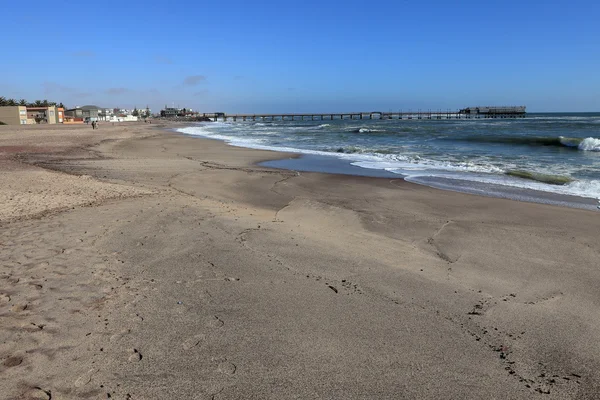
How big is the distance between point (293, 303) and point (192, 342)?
1.00 m

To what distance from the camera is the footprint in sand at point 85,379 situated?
249 cm

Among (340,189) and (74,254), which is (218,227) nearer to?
(74,254)

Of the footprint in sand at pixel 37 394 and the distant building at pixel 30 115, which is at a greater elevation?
the distant building at pixel 30 115

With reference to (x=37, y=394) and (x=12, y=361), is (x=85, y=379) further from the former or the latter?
(x=12, y=361)

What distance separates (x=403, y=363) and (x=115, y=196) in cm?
684

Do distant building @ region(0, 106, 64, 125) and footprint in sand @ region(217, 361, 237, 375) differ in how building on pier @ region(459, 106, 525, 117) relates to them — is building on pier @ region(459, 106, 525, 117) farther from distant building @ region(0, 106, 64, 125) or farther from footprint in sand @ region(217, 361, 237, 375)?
footprint in sand @ region(217, 361, 237, 375)

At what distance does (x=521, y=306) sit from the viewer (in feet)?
12.1

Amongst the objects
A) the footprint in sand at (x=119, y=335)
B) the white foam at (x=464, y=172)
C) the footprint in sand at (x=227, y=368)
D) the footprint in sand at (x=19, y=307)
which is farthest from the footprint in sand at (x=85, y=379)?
the white foam at (x=464, y=172)

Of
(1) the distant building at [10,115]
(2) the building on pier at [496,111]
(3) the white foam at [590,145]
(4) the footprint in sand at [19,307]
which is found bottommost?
(4) the footprint in sand at [19,307]

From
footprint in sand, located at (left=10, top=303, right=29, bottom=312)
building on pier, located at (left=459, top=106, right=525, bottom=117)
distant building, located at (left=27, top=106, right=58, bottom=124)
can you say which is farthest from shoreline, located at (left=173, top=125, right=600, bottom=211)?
building on pier, located at (left=459, top=106, right=525, bottom=117)

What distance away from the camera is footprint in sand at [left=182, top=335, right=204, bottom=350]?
9.61 ft

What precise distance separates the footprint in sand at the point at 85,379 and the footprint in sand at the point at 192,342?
0.60 meters

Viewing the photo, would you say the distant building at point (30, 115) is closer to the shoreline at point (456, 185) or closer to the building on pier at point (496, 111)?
the shoreline at point (456, 185)

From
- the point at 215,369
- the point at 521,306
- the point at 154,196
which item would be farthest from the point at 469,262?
the point at 154,196
